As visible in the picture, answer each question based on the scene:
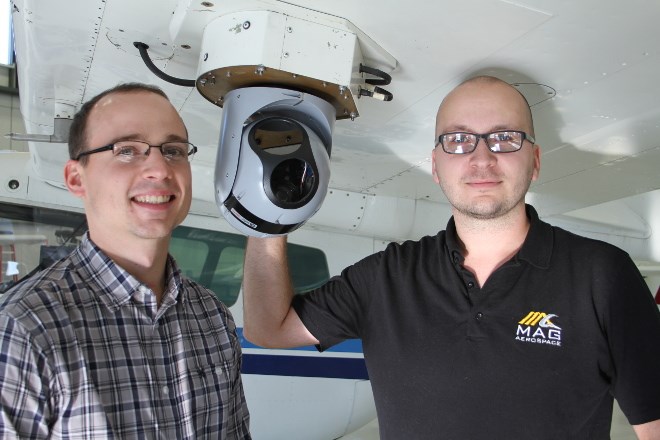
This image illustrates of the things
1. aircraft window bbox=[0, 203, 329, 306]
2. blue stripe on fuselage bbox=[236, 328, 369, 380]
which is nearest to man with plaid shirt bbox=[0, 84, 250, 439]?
blue stripe on fuselage bbox=[236, 328, 369, 380]

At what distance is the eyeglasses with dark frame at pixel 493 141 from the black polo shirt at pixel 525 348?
23 centimetres

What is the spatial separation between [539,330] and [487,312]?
138 mm

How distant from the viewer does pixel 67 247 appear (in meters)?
4.10

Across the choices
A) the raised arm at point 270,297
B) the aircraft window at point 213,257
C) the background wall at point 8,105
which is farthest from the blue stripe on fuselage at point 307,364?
the background wall at point 8,105

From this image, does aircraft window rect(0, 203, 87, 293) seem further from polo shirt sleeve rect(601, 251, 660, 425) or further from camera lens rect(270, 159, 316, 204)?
polo shirt sleeve rect(601, 251, 660, 425)

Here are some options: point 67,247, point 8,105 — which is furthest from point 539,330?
point 8,105

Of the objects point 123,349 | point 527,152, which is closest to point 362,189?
point 527,152

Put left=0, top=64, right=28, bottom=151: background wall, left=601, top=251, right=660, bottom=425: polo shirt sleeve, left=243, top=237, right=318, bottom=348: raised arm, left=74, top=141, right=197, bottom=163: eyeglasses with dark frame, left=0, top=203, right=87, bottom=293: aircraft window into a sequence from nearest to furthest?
left=74, top=141, right=197, bottom=163: eyeglasses with dark frame → left=601, top=251, right=660, bottom=425: polo shirt sleeve → left=243, top=237, right=318, bottom=348: raised arm → left=0, top=203, right=87, bottom=293: aircraft window → left=0, top=64, right=28, bottom=151: background wall

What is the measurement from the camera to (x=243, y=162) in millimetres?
1734

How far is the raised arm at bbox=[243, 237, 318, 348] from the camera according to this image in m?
1.91

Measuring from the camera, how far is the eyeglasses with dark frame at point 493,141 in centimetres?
175

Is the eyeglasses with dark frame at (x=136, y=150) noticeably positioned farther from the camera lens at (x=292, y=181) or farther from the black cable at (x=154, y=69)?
the black cable at (x=154, y=69)

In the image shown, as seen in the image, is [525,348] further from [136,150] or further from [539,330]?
[136,150]

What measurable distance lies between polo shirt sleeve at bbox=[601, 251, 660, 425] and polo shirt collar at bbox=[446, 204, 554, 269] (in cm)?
19
